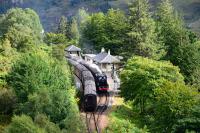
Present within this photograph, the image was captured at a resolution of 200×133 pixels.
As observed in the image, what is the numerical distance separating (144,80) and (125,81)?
9.43 ft

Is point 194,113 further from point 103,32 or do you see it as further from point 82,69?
point 103,32

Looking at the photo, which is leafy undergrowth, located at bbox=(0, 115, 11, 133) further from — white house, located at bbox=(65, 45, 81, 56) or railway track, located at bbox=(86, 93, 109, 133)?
white house, located at bbox=(65, 45, 81, 56)

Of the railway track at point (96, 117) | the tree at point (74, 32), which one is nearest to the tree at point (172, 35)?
the railway track at point (96, 117)

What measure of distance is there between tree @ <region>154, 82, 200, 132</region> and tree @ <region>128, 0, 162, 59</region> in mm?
31086

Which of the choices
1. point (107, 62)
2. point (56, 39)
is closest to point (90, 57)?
point (107, 62)

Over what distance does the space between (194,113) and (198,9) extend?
156 metres

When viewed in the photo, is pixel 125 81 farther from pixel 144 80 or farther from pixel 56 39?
pixel 56 39

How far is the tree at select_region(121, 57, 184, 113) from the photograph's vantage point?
4659cm

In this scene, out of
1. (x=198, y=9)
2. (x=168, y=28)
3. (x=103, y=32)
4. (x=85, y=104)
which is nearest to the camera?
(x=85, y=104)

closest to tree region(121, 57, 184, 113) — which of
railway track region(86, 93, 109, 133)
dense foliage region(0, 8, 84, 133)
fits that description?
railway track region(86, 93, 109, 133)

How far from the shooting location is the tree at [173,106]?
3661cm

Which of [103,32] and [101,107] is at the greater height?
[103,32]

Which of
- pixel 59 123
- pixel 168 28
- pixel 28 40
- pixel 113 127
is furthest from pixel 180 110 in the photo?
pixel 168 28

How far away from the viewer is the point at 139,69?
49156 mm
